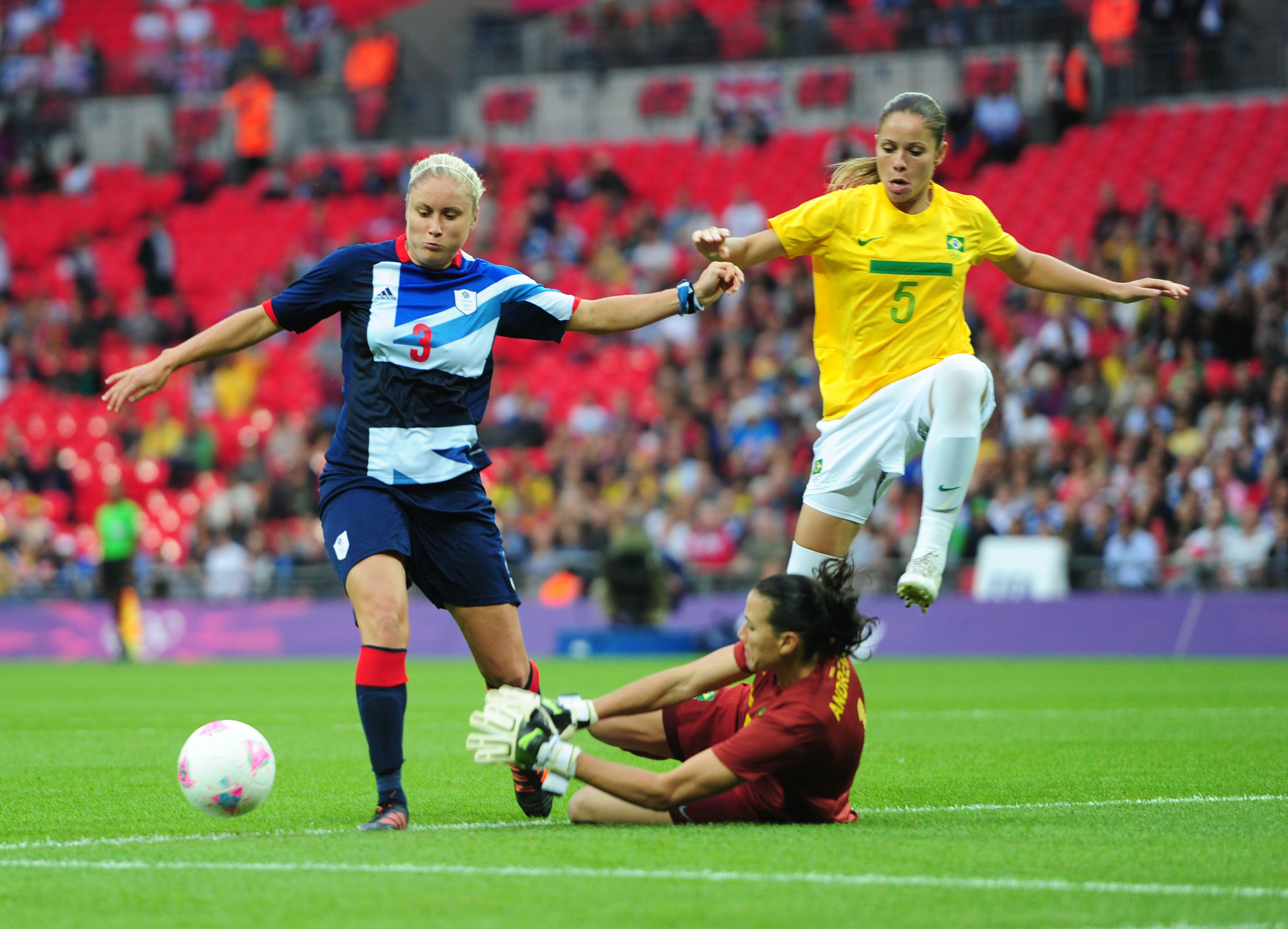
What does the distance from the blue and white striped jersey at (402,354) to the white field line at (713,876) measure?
1572mm

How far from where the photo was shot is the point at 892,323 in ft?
23.1

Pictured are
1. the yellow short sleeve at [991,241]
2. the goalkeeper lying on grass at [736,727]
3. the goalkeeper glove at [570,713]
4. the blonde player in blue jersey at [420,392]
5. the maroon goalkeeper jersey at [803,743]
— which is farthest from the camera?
the yellow short sleeve at [991,241]

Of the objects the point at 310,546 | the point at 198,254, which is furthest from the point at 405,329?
the point at 198,254

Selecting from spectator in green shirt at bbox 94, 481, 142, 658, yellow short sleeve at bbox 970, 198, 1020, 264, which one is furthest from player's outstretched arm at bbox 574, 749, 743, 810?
spectator in green shirt at bbox 94, 481, 142, 658

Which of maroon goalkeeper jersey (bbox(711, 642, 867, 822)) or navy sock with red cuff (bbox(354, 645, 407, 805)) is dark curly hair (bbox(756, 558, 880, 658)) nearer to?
maroon goalkeeper jersey (bbox(711, 642, 867, 822))

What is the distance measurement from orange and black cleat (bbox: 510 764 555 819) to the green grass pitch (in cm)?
7

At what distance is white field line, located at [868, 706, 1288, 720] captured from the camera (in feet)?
35.2

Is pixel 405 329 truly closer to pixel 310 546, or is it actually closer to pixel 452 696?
pixel 452 696

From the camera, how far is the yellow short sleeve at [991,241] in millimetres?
7105

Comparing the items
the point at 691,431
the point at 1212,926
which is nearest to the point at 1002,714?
the point at 1212,926

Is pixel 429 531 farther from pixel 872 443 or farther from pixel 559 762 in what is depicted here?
Answer: pixel 872 443

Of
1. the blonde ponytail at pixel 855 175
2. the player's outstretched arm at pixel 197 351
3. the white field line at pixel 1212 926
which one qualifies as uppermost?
the blonde ponytail at pixel 855 175

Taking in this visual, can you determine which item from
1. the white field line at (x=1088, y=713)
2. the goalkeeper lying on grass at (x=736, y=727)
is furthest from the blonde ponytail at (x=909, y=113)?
the white field line at (x=1088, y=713)

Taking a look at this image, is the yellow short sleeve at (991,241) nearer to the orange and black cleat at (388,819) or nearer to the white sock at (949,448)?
the white sock at (949,448)
